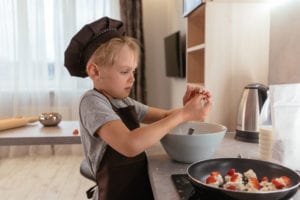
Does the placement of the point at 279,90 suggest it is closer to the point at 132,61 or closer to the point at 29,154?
the point at 132,61

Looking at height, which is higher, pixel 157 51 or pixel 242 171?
pixel 157 51

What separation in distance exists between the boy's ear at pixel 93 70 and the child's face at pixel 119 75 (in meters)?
0.01

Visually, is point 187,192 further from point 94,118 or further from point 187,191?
point 94,118

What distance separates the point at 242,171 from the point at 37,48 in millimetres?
3512

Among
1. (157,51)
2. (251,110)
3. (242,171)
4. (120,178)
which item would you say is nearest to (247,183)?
(242,171)

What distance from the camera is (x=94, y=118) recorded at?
0.85 metres

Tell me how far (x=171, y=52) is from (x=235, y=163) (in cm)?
248

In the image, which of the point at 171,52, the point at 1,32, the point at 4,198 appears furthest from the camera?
the point at 1,32

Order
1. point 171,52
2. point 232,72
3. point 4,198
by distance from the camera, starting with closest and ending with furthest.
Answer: point 232,72 → point 4,198 → point 171,52

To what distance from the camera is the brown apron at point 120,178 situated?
92cm

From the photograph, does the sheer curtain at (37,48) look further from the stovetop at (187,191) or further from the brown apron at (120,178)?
the stovetop at (187,191)

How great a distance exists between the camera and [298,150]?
0.91 m

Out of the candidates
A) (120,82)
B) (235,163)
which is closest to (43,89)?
(120,82)

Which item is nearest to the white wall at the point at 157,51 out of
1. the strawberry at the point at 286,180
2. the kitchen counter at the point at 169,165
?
the kitchen counter at the point at 169,165
